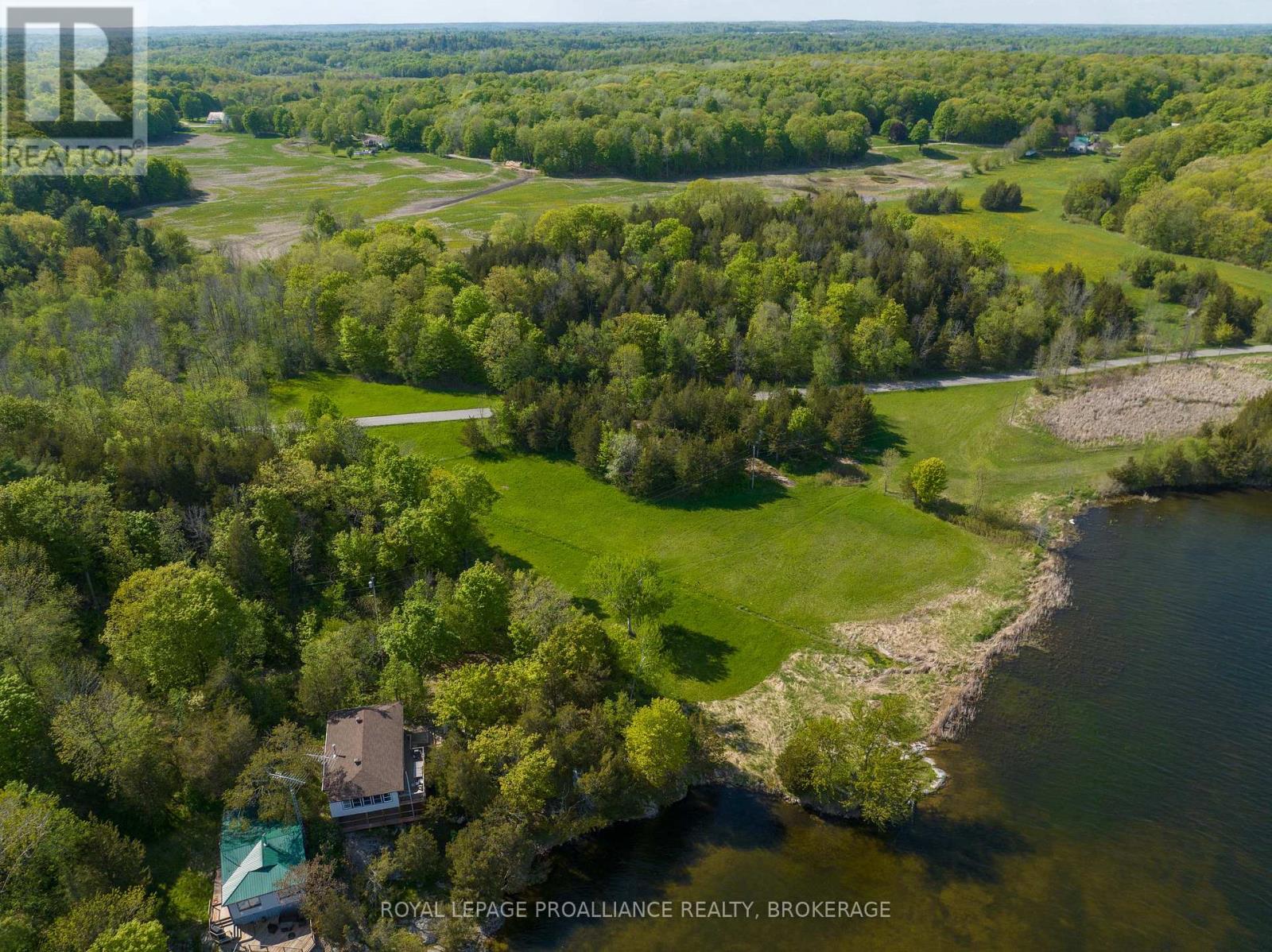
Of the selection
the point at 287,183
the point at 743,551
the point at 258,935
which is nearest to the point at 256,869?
the point at 258,935

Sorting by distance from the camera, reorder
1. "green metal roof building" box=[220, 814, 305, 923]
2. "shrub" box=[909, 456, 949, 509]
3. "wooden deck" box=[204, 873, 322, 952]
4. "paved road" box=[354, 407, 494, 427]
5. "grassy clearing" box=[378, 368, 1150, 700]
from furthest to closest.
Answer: "paved road" box=[354, 407, 494, 427] < "shrub" box=[909, 456, 949, 509] < "grassy clearing" box=[378, 368, 1150, 700] < "green metal roof building" box=[220, 814, 305, 923] < "wooden deck" box=[204, 873, 322, 952]

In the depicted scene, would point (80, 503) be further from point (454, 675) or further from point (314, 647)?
point (454, 675)

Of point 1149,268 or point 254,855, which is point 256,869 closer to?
point 254,855

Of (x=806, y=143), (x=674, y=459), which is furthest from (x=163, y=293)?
(x=806, y=143)

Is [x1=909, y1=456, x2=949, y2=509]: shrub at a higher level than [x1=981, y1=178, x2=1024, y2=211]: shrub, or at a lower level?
lower

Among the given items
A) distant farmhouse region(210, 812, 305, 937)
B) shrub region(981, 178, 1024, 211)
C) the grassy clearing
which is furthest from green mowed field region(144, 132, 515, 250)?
distant farmhouse region(210, 812, 305, 937)

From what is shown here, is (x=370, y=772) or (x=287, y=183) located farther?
(x=287, y=183)

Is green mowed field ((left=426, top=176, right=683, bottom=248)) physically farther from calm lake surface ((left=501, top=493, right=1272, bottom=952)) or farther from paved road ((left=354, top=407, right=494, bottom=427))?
calm lake surface ((left=501, top=493, right=1272, bottom=952))

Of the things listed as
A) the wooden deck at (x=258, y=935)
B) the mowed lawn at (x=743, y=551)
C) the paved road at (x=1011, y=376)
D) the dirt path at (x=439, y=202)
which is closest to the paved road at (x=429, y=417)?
the mowed lawn at (x=743, y=551)
